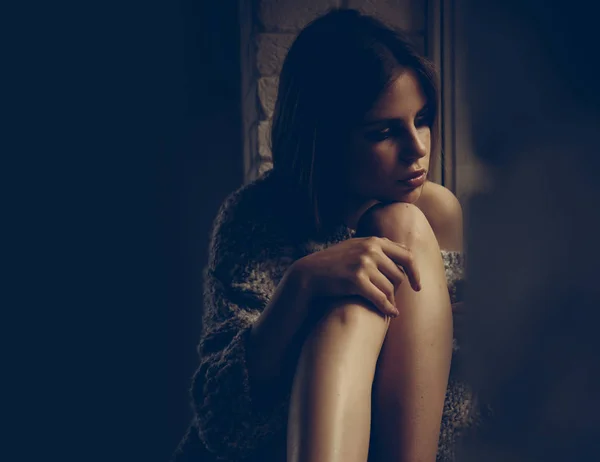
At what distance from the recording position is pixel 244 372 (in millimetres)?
839

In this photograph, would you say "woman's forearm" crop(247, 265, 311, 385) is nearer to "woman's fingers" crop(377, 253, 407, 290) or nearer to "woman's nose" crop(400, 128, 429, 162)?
"woman's fingers" crop(377, 253, 407, 290)

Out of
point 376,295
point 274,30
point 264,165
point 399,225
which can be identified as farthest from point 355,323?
point 274,30

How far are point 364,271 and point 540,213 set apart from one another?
0.44 metres

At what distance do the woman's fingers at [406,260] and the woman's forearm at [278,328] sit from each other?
0.35ft

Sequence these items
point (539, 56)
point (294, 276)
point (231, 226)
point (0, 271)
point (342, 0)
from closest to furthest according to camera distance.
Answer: point (539, 56) < point (294, 276) < point (231, 226) < point (342, 0) < point (0, 271)

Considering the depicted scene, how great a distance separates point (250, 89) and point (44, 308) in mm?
709

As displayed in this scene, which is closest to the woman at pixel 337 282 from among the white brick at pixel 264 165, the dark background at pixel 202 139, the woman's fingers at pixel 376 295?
the woman's fingers at pixel 376 295

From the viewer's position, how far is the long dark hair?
36.6 inches

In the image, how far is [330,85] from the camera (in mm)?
956

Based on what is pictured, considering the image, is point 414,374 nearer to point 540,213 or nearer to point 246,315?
point 246,315

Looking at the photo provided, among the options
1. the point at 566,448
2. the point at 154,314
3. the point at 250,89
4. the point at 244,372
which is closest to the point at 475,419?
the point at 244,372

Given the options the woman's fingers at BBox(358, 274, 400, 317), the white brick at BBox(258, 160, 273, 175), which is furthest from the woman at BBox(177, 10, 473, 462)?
the white brick at BBox(258, 160, 273, 175)

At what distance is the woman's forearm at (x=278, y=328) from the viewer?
80 centimetres

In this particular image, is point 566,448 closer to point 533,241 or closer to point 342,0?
point 533,241
